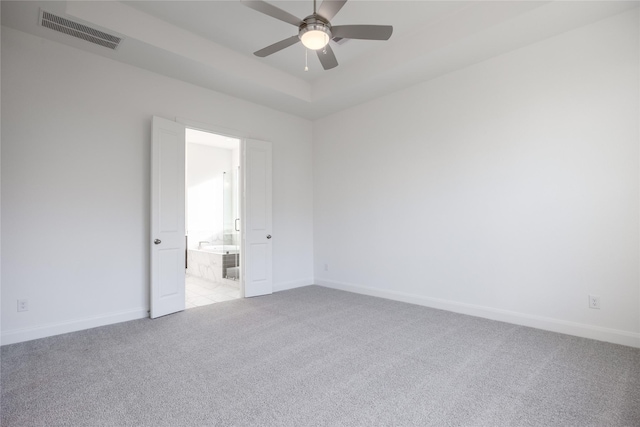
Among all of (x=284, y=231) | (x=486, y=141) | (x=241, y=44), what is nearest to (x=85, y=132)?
(x=241, y=44)

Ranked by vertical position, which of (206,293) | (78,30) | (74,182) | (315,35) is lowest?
(206,293)

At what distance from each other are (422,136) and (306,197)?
2334 mm

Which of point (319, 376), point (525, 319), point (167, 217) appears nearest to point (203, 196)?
point (167, 217)

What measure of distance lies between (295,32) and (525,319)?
4.08 metres

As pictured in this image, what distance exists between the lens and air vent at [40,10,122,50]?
9.35ft

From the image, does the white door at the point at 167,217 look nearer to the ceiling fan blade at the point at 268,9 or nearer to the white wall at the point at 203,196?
the ceiling fan blade at the point at 268,9

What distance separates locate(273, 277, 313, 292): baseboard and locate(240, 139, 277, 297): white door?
0.18 m

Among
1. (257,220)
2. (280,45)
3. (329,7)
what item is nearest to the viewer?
(329,7)

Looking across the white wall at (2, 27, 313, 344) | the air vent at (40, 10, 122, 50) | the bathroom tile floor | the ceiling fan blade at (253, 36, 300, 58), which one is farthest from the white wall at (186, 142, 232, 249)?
the ceiling fan blade at (253, 36, 300, 58)

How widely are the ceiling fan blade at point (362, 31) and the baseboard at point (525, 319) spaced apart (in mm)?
3142

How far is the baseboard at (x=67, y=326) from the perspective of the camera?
2916mm

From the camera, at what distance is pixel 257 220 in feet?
16.0

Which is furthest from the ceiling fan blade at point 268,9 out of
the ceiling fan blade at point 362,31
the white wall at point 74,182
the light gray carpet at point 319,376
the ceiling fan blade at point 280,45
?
the light gray carpet at point 319,376

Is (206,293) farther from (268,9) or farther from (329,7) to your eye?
(329,7)
